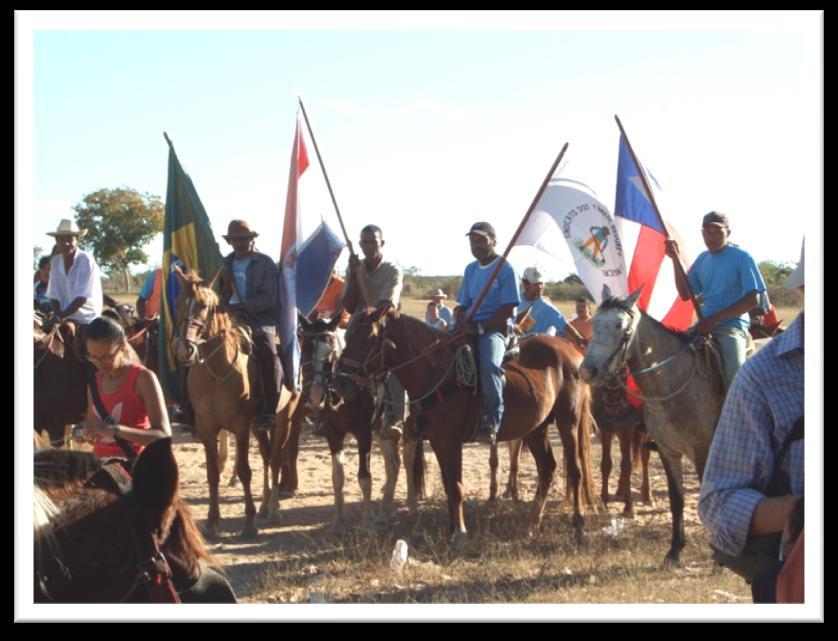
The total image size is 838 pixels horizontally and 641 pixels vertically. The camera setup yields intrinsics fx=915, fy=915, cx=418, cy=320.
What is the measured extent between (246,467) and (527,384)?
3.03 meters

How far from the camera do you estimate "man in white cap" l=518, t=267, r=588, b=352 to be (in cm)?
1148

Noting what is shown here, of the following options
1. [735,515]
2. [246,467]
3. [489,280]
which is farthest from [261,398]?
[735,515]

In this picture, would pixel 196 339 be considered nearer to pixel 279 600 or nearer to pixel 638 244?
pixel 279 600

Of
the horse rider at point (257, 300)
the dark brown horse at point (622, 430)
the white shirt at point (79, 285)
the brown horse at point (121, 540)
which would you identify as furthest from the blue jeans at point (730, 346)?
the white shirt at point (79, 285)

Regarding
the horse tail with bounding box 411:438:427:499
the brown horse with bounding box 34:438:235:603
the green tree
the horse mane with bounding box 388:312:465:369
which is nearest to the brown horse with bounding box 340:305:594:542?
the horse mane with bounding box 388:312:465:369

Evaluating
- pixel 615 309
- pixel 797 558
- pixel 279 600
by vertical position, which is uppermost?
pixel 615 309

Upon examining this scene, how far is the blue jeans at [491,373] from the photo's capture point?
8.67 metres

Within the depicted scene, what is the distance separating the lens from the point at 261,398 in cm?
954

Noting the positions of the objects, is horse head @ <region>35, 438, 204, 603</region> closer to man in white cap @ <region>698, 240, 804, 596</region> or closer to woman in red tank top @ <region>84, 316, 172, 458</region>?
man in white cap @ <region>698, 240, 804, 596</region>

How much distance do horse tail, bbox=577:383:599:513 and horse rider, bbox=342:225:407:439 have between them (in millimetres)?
2067

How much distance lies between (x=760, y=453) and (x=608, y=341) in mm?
5025

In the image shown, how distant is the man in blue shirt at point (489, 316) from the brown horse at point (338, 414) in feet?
3.76

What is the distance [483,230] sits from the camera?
9000 millimetres

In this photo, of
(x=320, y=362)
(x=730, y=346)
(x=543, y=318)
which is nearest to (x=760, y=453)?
(x=730, y=346)
